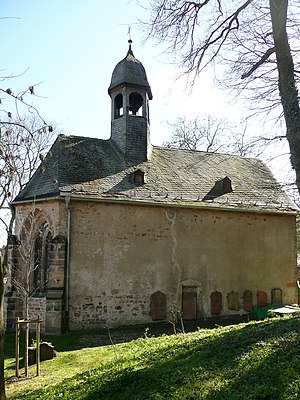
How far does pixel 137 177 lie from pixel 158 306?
4.99 metres

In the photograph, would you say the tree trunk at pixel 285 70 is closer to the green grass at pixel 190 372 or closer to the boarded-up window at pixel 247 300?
the green grass at pixel 190 372

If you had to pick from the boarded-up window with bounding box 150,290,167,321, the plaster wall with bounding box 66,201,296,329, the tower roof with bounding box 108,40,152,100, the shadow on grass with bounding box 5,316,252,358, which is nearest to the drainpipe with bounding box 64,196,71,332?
the plaster wall with bounding box 66,201,296,329

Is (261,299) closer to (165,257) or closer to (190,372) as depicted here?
(165,257)

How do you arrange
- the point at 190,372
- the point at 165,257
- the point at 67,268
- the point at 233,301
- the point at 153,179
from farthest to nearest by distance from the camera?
1. the point at 153,179
2. the point at 233,301
3. the point at 165,257
4. the point at 67,268
5. the point at 190,372

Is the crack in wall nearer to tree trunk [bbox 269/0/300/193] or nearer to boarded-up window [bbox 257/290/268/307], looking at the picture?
boarded-up window [bbox 257/290/268/307]

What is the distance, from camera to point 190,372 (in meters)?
6.08

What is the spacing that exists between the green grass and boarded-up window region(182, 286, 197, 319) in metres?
6.33

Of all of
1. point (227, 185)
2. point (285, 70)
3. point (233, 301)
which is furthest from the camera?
point (227, 185)

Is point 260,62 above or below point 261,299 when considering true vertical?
above

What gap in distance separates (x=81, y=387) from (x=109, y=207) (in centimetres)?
878

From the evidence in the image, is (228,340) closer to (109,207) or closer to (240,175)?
(109,207)

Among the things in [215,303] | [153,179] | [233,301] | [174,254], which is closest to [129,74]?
[153,179]

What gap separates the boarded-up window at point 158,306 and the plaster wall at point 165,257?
6.5 inches

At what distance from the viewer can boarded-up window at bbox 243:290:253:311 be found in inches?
655
